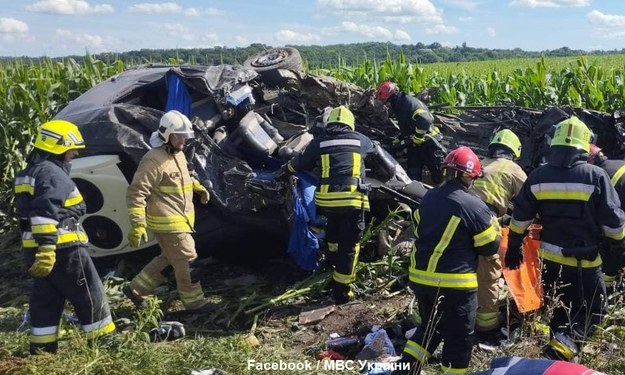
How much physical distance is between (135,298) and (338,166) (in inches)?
87.3

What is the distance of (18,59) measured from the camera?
9.85 m

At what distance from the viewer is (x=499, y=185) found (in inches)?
209

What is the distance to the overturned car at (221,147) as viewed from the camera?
6188 millimetres

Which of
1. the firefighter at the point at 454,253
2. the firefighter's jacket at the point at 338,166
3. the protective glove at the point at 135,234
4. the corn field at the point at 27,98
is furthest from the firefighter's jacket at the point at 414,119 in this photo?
the corn field at the point at 27,98

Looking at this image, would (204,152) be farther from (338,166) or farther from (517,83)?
(517,83)

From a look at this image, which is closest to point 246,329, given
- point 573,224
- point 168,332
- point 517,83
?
point 168,332

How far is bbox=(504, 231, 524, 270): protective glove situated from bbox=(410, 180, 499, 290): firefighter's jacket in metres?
0.58

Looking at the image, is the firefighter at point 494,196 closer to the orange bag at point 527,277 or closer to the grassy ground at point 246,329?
the orange bag at point 527,277

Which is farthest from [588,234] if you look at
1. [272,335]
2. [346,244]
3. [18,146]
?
[18,146]

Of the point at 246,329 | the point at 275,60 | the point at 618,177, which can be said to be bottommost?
the point at 246,329

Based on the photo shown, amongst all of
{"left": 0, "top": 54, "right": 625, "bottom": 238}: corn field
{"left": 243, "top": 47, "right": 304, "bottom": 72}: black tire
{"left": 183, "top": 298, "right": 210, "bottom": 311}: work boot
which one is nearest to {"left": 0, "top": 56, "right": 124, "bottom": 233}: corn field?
{"left": 0, "top": 54, "right": 625, "bottom": 238}: corn field

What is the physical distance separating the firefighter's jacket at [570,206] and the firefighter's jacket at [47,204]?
10.9 ft

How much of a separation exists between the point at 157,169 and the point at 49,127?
1.06 m

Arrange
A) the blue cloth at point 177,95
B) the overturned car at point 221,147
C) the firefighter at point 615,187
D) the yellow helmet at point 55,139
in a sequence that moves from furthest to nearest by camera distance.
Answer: the blue cloth at point 177,95 < the overturned car at point 221,147 < the firefighter at point 615,187 < the yellow helmet at point 55,139
